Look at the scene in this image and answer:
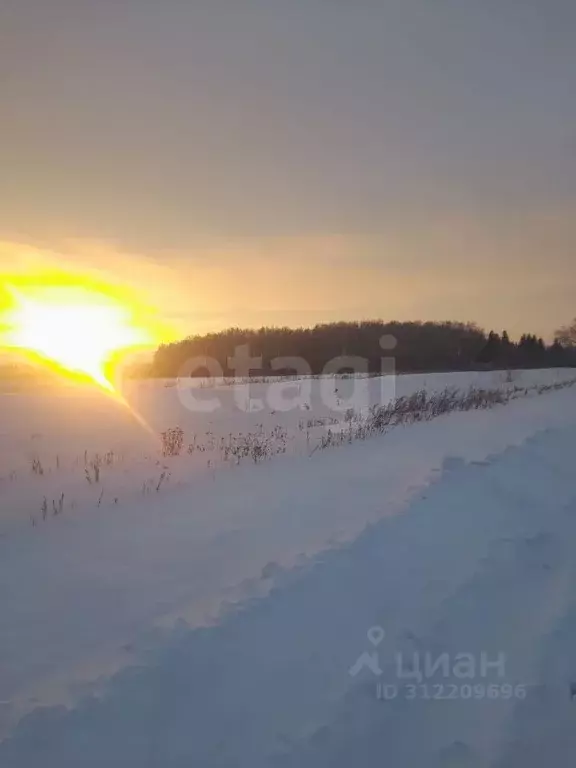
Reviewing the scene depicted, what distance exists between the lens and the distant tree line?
64.9 meters

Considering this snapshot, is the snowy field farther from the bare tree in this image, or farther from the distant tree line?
the bare tree

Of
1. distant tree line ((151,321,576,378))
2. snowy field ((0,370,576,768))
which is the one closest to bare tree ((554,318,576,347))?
distant tree line ((151,321,576,378))

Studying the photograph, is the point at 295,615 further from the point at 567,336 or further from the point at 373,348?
the point at 567,336

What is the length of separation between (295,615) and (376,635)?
63 cm

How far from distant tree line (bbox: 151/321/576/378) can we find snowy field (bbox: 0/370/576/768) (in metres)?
47.2

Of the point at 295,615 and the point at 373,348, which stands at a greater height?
the point at 373,348

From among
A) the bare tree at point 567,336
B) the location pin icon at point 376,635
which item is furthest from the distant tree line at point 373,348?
the location pin icon at point 376,635

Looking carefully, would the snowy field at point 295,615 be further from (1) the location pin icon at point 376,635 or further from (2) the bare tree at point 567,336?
(2) the bare tree at point 567,336

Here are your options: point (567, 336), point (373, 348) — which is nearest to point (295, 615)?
point (373, 348)

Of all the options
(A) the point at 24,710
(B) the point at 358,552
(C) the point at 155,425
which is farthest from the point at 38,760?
(C) the point at 155,425

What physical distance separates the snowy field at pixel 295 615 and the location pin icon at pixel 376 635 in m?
0.02

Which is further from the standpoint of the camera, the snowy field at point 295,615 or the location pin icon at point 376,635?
the location pin icon at point 376,635

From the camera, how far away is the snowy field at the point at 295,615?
2.98 metres

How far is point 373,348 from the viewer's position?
71438 mm
